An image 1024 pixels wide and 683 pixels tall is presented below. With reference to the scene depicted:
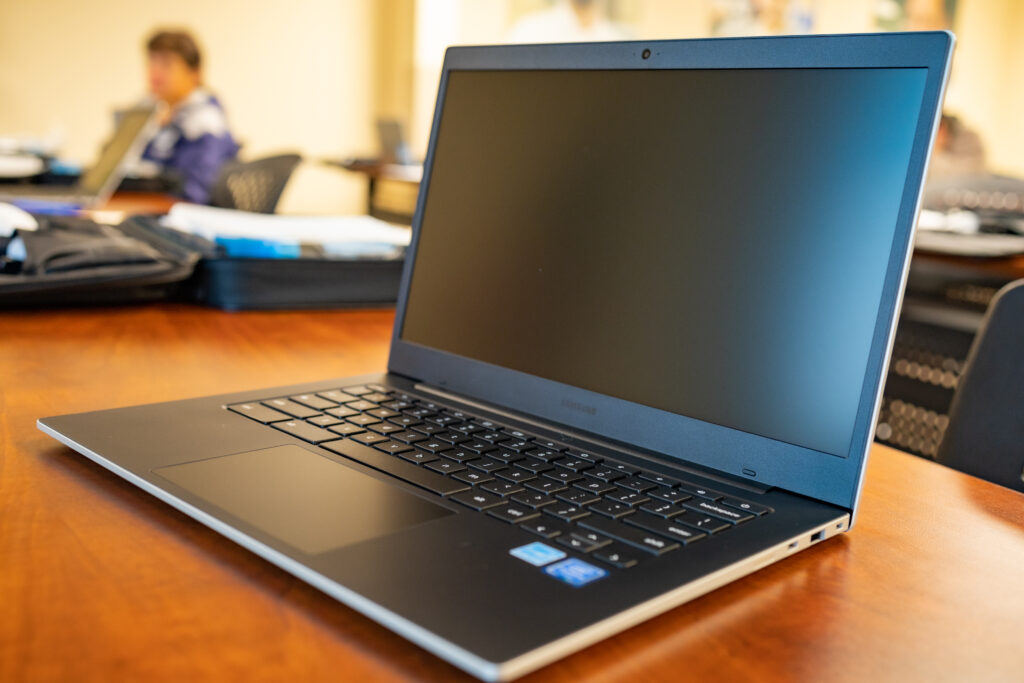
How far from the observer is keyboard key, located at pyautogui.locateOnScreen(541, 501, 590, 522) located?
42 centimetres

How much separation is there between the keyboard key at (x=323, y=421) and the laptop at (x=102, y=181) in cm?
Answer: 122

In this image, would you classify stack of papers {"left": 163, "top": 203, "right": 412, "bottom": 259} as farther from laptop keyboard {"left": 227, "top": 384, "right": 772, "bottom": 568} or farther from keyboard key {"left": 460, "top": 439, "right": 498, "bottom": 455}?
keyboard key {"left": 460, "top": 439, "right": 498, "bottom": 455}

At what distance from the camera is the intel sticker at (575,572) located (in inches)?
14.3

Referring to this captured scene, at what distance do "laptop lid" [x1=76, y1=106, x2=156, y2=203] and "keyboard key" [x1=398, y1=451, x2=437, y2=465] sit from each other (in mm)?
1551

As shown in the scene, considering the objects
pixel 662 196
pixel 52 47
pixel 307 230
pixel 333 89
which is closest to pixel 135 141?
pixel 307 230

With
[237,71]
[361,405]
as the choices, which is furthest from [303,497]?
[237,71]

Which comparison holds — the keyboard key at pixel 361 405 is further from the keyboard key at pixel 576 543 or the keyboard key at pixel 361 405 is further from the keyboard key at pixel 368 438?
the keyboard key at pixel 576 543

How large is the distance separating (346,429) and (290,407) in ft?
0.21

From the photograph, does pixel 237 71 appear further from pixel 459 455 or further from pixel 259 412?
pixel 459 455

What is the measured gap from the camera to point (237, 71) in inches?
A: 220

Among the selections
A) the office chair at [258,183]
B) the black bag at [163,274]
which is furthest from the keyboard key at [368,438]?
the office chair at [258,183]

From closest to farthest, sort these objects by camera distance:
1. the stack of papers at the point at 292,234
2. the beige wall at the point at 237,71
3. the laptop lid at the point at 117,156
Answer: the stack of papers at the point at 292,234
the laptop lid at the point at 117,156
the beige wall at the point at 237,71

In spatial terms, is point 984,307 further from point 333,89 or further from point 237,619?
point 333,89

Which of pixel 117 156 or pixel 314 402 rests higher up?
pixel 117 156
